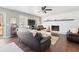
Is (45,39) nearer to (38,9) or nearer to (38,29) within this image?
→ (38,29)

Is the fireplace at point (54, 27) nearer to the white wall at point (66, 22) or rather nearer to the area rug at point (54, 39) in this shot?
the white wall at point (66, 22)

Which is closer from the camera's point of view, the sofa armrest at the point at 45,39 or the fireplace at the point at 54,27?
the sofa armrest at the point at 45,39

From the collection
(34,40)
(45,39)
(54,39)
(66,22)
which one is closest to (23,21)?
(34,40)

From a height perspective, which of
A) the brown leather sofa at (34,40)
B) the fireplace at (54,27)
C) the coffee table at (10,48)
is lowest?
the coffee table at (10,48)

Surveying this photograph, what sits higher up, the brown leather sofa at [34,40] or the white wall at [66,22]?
the white wall at [66,22]

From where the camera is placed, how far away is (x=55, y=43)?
7.08ft

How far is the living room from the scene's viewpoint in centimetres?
212

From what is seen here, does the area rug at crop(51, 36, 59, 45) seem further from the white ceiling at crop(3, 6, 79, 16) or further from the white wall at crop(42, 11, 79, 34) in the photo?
the white ceiling at crop(3, 6, 79, 16)

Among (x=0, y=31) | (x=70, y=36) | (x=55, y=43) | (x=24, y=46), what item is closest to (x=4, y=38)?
(x=0, y=31)

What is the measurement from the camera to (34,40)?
84.1 inches

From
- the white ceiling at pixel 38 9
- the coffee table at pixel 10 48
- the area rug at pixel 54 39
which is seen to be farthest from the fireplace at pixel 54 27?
the coffee table at pixel 10 48

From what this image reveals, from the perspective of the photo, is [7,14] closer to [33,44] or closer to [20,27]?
[20,27]

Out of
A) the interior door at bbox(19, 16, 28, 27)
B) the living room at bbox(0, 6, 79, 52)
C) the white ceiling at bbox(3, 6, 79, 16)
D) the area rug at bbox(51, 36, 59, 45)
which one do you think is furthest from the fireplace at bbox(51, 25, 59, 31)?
the interior door at bbox(19, 16, 28, 27)

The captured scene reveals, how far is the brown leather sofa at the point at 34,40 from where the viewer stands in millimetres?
2123
